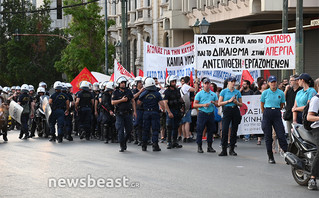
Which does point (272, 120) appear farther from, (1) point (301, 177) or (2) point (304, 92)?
(1) point (301, 177)

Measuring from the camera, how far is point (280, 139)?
13.9 m

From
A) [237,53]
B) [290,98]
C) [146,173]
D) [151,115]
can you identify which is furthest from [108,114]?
[146,173]

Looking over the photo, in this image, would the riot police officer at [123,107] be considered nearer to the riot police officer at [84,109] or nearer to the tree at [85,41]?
the riot police officer at [84,109]

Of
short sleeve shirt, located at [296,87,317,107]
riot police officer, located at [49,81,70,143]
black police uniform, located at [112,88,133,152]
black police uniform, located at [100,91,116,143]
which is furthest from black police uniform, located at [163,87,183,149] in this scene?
short sleeve shirt, located at [296,87,317,107]

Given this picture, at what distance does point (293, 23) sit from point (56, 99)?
48.6 feet

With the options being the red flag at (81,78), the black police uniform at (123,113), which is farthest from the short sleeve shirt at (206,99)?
the red flag at (81,78)

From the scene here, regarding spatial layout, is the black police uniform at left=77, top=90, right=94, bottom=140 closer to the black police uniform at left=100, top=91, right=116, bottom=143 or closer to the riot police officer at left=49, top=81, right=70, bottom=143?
the riot police officer at left=49, top=81, right=70, bottom=143

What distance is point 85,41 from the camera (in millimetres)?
49938

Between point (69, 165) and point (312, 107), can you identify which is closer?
point (312, 107)

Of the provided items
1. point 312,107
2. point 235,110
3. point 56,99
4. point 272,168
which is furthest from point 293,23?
point 312,107

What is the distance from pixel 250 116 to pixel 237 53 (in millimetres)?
1627

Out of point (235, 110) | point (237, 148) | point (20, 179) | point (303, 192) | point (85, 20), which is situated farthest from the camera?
point (85, 20)

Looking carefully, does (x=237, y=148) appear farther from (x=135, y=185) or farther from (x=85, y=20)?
(x=85, y=20)

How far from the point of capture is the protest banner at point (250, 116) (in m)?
18.1
